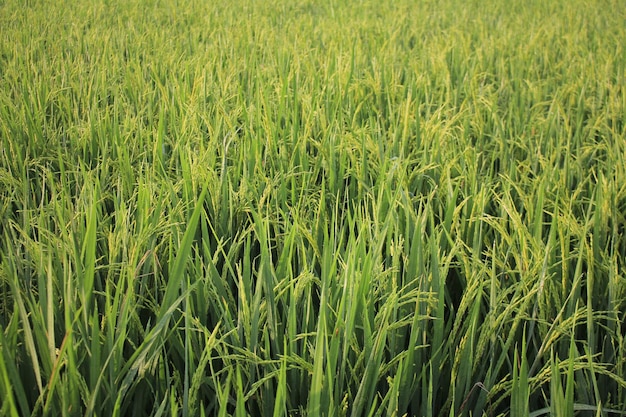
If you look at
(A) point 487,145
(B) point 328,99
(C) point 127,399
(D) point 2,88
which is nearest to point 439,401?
(C) point 127,399

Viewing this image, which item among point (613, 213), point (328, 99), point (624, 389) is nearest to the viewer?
point (624, 389)

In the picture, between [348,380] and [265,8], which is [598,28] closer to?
[265,8]

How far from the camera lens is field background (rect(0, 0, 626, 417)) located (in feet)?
2.34

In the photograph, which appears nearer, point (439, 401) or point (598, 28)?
point (439, 401)

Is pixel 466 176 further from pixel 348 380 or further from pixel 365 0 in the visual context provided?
pixel 365 0

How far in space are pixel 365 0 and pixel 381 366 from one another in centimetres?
517

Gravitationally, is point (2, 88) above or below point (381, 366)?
above

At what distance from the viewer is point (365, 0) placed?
5328 mm

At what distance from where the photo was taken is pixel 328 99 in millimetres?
1850

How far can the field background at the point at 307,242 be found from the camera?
713 millimetres

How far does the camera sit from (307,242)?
113 centimetres

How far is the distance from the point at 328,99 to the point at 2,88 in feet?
4.01

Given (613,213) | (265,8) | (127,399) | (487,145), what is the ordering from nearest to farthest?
1. (127,399)
2. (613,213)
3. (487,145)
4. (265,8)

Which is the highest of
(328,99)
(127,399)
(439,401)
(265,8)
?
(265,8)
